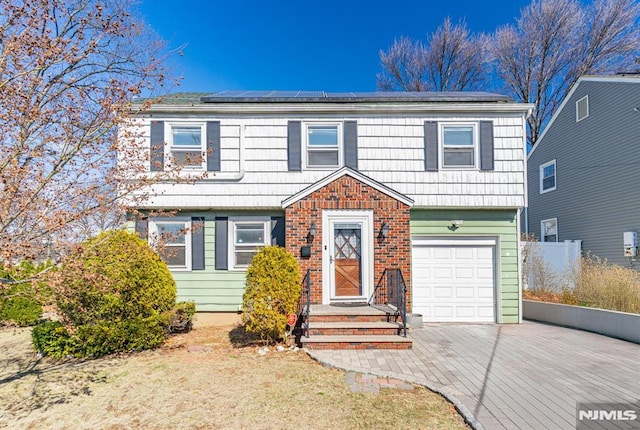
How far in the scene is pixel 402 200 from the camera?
8.16 m

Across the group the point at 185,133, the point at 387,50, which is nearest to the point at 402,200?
the point at 185,133

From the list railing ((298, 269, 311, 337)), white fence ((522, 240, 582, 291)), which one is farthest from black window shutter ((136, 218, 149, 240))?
white fence ((522, 240, 582, 291))

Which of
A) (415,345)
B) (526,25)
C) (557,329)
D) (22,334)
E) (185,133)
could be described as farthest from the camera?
(526,25)

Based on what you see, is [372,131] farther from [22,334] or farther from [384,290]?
[22,334]

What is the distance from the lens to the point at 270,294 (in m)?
6.34

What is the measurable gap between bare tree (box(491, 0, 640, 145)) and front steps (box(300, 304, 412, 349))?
18.8 metres

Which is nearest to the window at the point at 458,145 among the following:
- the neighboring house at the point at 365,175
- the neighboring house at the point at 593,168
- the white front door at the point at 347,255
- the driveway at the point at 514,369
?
the neighboring house at the point at 365,175

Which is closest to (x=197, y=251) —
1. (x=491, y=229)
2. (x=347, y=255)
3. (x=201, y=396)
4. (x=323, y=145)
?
(x=347, y=255)

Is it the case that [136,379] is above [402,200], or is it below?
below

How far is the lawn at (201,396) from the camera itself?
3.87 meters

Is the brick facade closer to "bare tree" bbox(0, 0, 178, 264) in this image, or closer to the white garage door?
the white garage door

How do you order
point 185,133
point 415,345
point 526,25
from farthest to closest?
point 526,25 → point 185,133 → point 415,345

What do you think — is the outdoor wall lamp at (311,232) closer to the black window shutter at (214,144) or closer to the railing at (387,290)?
the railing at (387,290)

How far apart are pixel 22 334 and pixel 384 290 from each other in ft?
26.9
